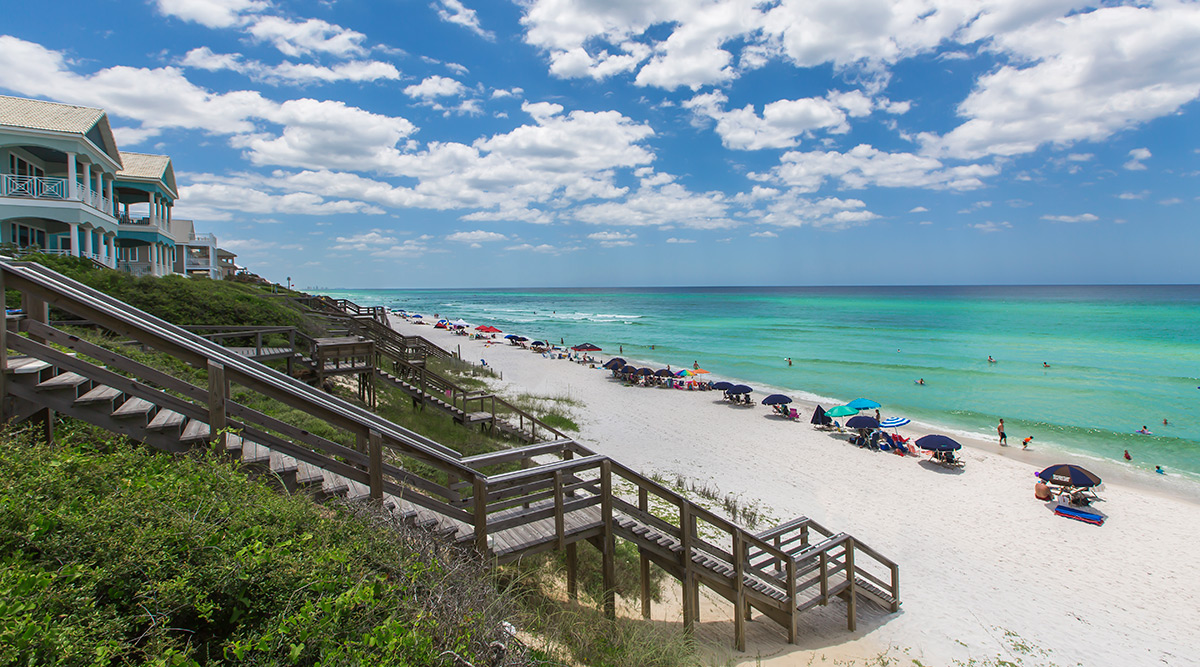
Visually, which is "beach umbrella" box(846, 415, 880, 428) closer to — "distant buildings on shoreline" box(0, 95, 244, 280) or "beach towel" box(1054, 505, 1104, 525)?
"beach towel" box(1054, 505, 1104, 525)

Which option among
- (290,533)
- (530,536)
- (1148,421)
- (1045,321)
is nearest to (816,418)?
(1148,421)

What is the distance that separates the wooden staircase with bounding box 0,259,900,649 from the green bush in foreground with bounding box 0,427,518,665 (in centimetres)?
78

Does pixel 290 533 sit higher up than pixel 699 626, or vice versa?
pixel 290 533

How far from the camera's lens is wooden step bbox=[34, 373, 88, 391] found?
15.4 feet

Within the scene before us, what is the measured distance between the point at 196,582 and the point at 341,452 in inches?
85.7

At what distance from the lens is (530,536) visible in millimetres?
6383

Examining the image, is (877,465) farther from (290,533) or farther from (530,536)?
(290,533)

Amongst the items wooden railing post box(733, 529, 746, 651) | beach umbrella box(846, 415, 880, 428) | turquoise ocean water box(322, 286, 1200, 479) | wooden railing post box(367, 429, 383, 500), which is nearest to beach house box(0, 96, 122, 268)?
wooden railing post box(367, 429, 383, 500)

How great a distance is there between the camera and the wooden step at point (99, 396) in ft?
16.0

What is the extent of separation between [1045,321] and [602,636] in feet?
388

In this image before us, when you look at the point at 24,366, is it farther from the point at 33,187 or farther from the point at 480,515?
the point at 33,187

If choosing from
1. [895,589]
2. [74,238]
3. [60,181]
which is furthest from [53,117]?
[895,589]

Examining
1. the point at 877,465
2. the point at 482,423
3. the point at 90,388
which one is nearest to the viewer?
the point at 90,388

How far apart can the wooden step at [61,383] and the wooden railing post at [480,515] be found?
3576 mm
